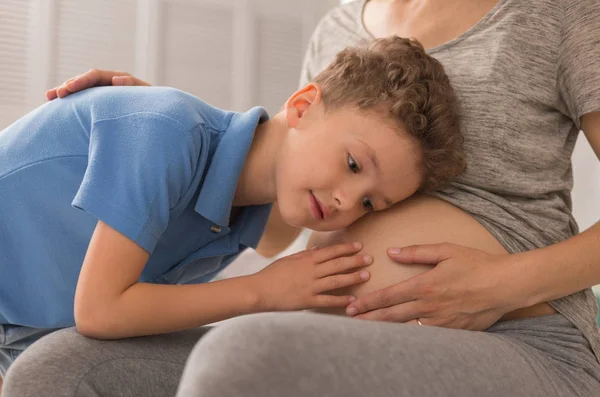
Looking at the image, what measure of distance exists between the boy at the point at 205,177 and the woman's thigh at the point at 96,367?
0.12 ft

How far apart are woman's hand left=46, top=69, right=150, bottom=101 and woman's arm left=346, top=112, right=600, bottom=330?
0.60m

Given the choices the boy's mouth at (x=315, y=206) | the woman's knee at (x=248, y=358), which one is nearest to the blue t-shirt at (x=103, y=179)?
the boy's mouth at (x=315, y=206)

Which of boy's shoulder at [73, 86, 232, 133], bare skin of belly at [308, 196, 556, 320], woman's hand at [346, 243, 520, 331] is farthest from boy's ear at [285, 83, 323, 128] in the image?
woman's hand at [346, 243, 520, 331]

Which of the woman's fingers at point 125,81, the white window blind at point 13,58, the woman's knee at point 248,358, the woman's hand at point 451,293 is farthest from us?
Answer: the white window blind at point 13,58

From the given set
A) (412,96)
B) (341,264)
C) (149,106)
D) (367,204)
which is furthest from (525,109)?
(149,106)

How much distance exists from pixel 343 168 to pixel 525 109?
364mm

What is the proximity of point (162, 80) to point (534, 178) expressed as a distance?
1869 millimetres

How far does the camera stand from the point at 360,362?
69 cm

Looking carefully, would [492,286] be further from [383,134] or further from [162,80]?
[162,80]

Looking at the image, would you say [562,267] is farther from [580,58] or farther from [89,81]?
[89,81]

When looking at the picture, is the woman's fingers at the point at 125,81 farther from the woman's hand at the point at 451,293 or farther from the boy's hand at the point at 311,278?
the woman's hand at the point at 451,293

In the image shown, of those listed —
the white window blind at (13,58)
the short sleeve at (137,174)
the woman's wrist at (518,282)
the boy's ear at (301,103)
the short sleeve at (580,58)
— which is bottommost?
the white window blind at (13,58)

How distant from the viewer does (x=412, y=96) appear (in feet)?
3.93

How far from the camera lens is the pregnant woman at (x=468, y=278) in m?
0.68
